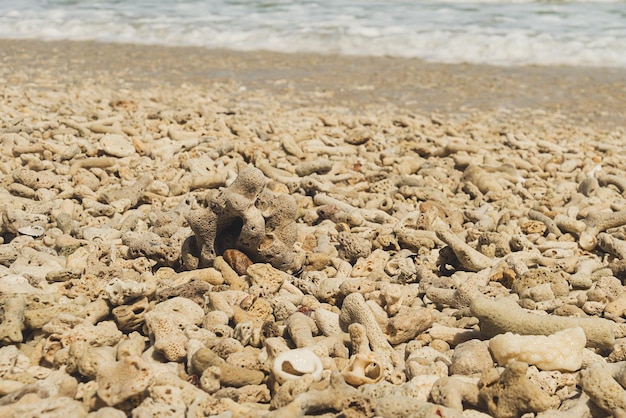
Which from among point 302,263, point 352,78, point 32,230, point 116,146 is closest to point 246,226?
point 302,263

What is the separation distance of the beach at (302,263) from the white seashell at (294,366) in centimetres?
1

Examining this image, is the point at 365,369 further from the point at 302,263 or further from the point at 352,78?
the point at 352,78

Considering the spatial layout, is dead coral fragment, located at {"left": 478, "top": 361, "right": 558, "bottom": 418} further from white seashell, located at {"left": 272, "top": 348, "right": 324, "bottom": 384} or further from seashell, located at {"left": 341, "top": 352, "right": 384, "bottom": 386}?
white seashell, located at {"left": 272, "top": 348, "right": 324, "bottom": 384}

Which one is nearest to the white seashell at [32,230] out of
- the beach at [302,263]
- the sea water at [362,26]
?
the beach at [302,263]

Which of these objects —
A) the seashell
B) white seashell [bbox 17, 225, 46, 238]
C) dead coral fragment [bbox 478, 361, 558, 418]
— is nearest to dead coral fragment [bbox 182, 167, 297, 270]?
white seashell [bbox 17, 225, 46, 238]

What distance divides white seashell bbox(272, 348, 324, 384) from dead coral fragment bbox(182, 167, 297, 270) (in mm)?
1084

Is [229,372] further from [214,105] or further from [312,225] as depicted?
[214,105]

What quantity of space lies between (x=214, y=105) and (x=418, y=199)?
4048mm

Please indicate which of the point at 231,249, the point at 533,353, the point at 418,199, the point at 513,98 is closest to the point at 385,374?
the point at 533,353

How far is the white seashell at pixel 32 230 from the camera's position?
4.25m

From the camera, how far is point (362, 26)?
52.5 feet

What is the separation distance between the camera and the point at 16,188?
16.1ft

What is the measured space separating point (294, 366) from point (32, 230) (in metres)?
2.30

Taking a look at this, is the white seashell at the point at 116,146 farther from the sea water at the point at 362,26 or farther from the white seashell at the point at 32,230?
the sea water at the point at 362,26
